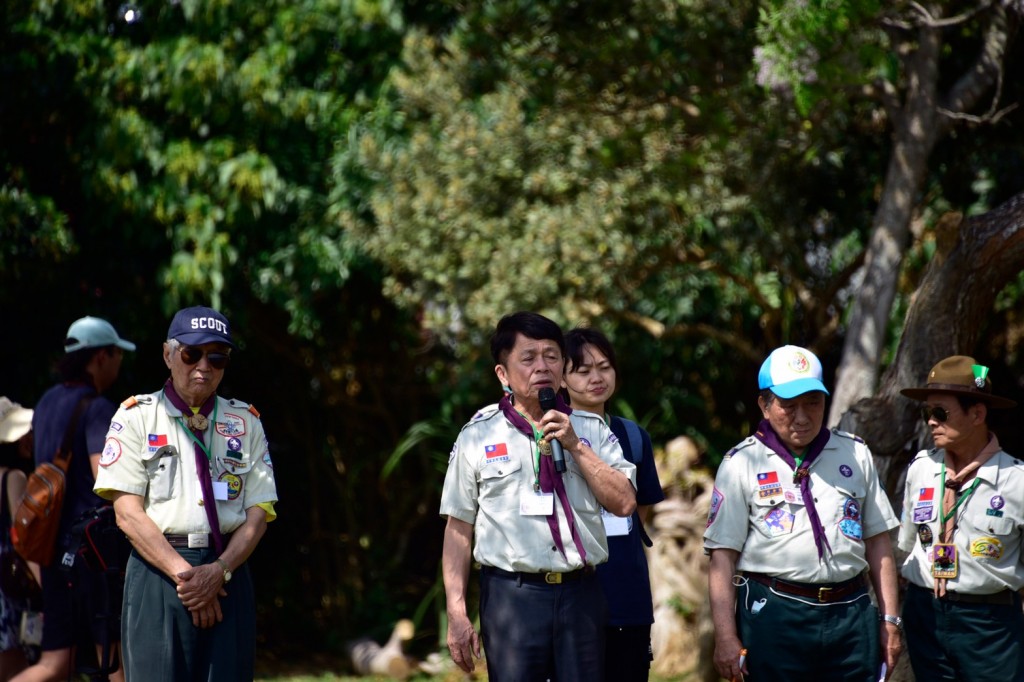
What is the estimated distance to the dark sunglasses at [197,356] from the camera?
13.9 feet

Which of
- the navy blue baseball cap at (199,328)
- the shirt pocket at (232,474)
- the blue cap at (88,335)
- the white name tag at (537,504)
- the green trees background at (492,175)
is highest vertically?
the green trees background at (492,175)

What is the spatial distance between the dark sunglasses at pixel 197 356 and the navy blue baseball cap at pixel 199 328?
30 mm

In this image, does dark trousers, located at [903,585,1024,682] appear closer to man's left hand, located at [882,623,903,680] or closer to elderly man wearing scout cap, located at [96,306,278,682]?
man's left hand, located at [882,623,903,680]

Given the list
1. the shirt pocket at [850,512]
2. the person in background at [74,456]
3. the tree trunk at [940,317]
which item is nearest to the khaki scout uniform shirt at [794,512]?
the shirt pocket at [850,512]

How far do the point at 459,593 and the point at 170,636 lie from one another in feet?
3.31

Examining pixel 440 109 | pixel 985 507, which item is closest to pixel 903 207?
pixel 440 109

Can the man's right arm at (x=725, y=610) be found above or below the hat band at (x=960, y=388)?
below

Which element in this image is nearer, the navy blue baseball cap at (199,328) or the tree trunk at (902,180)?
the navy blue baseball cap at (199,328)

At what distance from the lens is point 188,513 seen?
164 inches

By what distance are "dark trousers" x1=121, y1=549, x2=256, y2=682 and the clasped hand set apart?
0.04 metres

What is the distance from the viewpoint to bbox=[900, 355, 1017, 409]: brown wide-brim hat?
454cm

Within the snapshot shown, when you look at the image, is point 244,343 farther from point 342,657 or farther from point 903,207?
point 903,207

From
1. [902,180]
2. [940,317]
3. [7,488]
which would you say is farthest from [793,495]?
[902,180]

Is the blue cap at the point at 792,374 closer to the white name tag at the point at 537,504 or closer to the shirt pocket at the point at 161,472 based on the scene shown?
the white name tag at the point at 537,504
